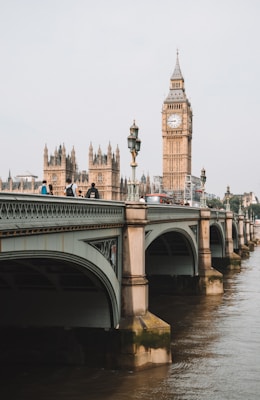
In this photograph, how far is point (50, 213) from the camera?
1173 cm

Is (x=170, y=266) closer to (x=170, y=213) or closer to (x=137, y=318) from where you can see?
(x=170, y=213)

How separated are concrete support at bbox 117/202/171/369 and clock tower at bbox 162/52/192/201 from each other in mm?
123164

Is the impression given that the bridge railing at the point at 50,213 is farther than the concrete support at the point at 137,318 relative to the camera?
No

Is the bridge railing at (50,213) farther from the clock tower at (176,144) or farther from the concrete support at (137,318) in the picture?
the clock tower at (176,144)

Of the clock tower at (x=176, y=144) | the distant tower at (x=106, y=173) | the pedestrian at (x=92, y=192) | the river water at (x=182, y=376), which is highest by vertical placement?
the clock tower at (x=176, y=144)

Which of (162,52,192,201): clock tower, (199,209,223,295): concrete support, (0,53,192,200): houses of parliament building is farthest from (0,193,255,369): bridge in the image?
(162,52,192,201): clock tower

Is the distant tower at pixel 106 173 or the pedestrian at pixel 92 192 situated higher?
the distant tower at pixel 106 173

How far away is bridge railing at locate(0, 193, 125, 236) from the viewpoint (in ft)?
32.3

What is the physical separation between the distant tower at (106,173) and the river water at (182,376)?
81076mm

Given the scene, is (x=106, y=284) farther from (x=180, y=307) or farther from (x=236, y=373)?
(x=180, y=307)

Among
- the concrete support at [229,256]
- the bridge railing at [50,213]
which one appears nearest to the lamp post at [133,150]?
the bridge railing at [50,213]

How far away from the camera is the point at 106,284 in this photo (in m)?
15.9

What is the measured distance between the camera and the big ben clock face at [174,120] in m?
143

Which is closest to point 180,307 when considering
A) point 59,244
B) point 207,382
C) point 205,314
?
point 205,314
